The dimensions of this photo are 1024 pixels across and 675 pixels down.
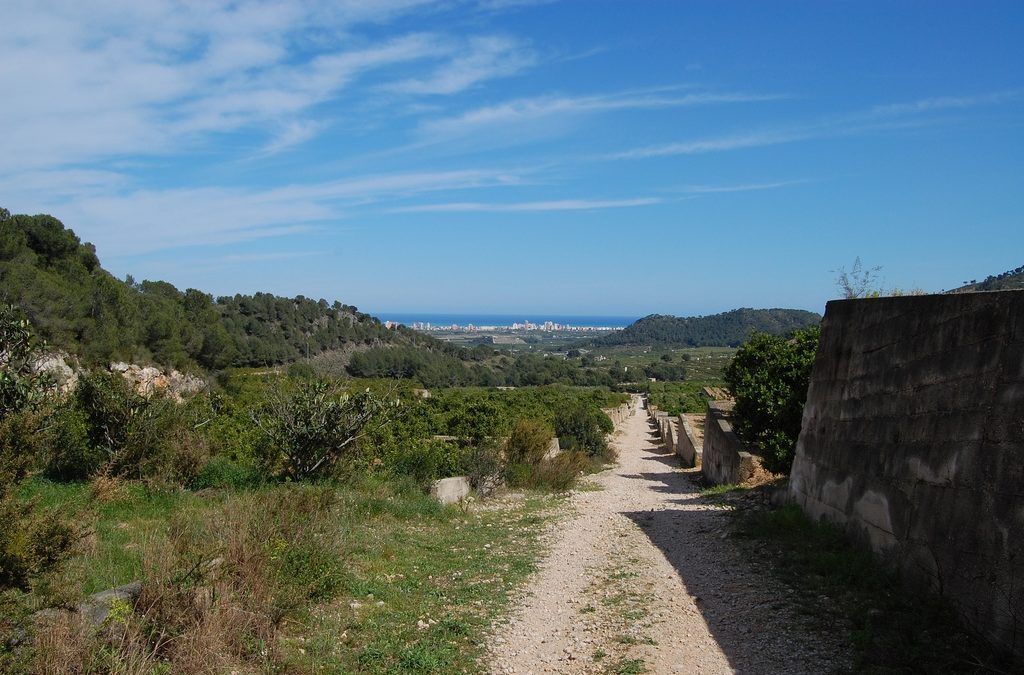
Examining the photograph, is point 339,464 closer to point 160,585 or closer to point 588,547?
point 588,547

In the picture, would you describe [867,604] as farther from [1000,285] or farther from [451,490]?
[451,490]

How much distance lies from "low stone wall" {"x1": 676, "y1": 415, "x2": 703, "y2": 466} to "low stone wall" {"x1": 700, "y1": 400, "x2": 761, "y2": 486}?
7.32ft

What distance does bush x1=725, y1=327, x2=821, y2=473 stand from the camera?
11367 mm

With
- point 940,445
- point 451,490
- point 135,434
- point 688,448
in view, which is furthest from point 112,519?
point 688,448

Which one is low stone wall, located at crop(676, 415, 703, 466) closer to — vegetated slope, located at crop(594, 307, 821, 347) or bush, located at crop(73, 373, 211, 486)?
bush, located at crop(73, 373, 211, 486)

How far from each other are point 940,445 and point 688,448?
16293 millimetres

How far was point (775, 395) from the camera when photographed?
484 inches

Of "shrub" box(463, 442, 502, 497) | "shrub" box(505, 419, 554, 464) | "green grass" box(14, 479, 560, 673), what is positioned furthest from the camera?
"shrub" box(505, 419, 554, 464)

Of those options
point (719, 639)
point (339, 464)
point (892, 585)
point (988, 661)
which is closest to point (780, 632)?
point (719, 639)

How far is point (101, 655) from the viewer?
148 inches

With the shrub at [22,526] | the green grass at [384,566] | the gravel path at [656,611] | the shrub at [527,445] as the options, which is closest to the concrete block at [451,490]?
the green grass at [384,566]

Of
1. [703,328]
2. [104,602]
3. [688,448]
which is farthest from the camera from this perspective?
[703,328]

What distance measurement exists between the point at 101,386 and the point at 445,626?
6.83m

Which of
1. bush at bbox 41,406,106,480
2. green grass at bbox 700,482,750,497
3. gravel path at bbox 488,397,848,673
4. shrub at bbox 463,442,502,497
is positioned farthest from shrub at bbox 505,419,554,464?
bush at bbox 41,406,106,480
